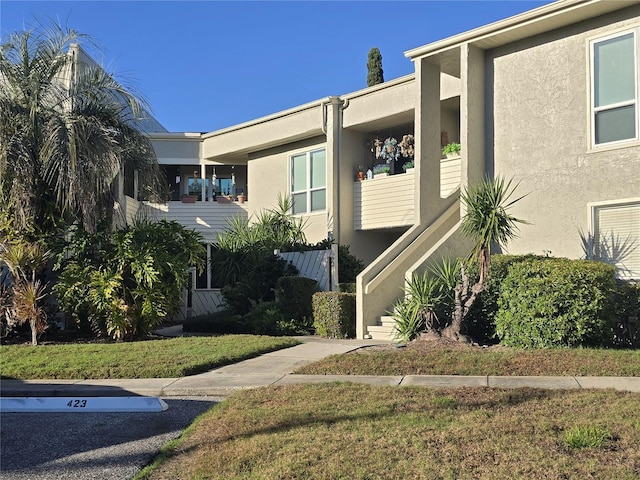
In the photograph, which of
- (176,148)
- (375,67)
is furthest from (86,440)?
(375,67)

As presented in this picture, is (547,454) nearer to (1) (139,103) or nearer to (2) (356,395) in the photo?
(2) (356,395)

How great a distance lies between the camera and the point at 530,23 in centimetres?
1269

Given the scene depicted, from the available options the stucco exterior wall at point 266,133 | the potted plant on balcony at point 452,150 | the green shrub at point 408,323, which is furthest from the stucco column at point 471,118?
the stucco exterior wall at point 266,133

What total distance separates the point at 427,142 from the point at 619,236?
191 inches

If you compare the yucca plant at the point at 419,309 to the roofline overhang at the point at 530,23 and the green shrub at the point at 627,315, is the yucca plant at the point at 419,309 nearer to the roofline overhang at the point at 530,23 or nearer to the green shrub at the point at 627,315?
the green shrub at the point at 627,315

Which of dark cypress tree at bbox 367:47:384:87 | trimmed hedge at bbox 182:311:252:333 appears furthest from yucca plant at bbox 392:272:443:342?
dark cypress tree at bbox 367:47:384:87

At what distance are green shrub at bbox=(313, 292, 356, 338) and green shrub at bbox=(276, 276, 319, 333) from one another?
104 centimetres

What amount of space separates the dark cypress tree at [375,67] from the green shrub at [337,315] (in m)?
14.6

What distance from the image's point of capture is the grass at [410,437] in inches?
185

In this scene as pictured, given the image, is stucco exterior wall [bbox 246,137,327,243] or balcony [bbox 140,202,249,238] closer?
stucco exterior wall [bbox 246,137,327,243]

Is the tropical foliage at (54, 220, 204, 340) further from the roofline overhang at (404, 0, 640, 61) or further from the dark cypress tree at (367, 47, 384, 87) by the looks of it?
the dark cypress tree at (367, 47, 384, 87)

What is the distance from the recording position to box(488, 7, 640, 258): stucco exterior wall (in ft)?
39.4

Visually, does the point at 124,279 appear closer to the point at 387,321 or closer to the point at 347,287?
the point at 347,287

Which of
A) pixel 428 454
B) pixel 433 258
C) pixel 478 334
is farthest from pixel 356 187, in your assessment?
pixel 428 454
